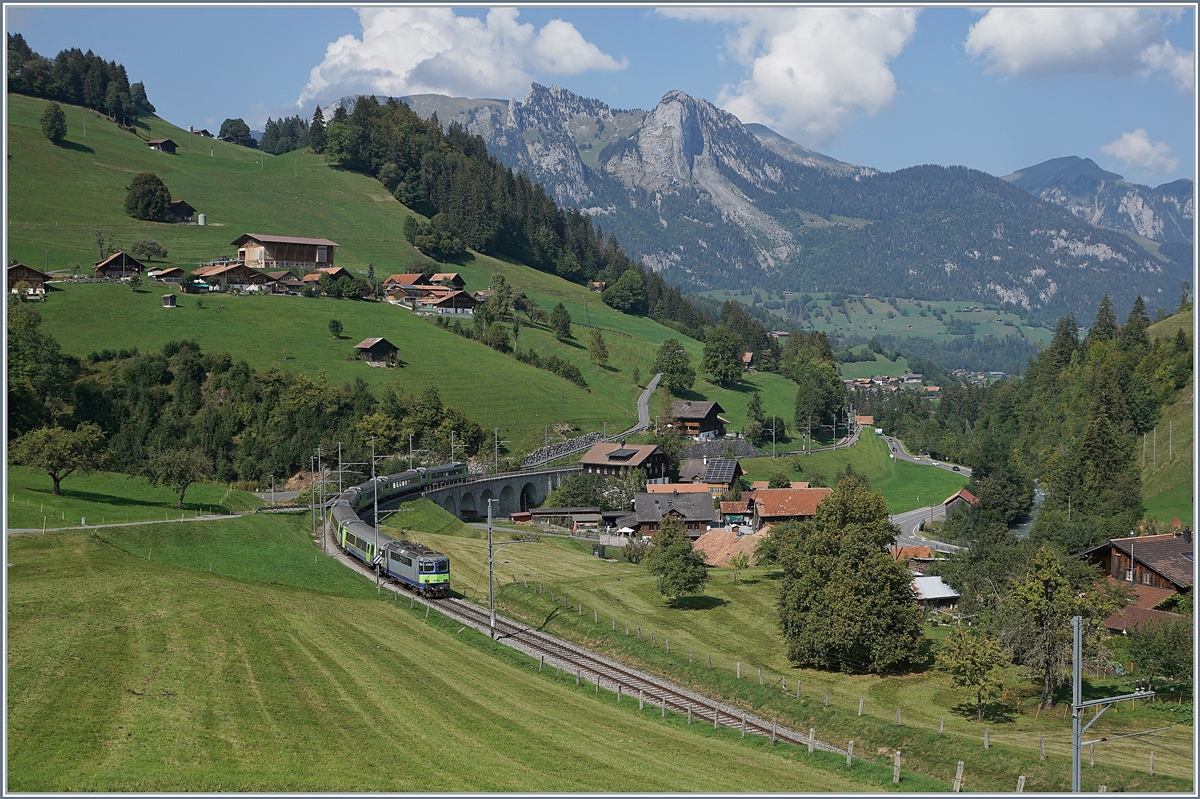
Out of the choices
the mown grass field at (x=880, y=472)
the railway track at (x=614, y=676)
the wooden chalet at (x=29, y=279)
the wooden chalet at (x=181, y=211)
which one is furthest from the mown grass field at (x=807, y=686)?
the wooden chalet at (x=181, y=211)

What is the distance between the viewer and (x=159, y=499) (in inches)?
3056

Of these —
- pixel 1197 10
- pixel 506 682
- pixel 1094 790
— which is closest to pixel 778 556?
pixel 506 682

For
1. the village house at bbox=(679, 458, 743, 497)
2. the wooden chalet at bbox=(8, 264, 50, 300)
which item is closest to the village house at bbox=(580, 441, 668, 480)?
the village house at bbox=(679, 458, 743, 497)

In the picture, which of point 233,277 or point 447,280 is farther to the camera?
point 447,280

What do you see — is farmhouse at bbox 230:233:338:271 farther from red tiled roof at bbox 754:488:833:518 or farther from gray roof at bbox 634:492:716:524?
red tiled roof at bbox 754:488:833:518

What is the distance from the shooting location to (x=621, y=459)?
12625 centimetres

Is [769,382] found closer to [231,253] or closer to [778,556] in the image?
[231,253]

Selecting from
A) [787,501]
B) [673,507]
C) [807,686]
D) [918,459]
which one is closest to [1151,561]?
[807,686]

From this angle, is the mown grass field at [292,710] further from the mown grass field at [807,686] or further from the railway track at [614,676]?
the mown grass field at [807,686]

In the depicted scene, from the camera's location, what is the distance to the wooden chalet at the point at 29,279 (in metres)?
129

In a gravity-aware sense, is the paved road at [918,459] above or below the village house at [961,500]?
above

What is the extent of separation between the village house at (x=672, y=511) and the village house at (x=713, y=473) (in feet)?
47.0

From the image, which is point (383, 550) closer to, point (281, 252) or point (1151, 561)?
point (1151, 561)

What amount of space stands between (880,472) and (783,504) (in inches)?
2136
